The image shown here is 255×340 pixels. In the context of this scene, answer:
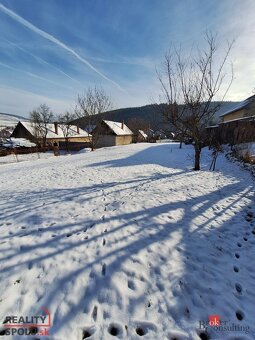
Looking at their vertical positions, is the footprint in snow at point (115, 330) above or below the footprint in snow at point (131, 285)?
below

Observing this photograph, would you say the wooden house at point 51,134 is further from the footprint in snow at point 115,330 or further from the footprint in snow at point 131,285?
the footprint in snow at point 115,330

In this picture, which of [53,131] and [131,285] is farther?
[53,131]

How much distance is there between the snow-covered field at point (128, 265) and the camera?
2.28 m

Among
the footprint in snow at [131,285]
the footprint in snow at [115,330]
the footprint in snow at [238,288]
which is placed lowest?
the footprint in snow at [238,288]

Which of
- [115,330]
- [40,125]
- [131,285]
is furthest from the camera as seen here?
[40,125]

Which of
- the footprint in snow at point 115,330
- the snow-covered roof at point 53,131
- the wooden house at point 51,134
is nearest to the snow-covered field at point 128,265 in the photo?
the footprint in snow at point 115,330

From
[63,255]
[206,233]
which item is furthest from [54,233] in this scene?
[206,233]

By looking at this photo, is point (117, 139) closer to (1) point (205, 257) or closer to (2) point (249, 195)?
(2) point (249, 195)

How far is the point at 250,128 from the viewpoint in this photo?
15.8 metres

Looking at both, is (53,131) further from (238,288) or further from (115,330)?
(238,288)

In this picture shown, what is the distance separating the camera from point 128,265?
310cm

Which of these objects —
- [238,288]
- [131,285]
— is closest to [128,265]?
[131,285]

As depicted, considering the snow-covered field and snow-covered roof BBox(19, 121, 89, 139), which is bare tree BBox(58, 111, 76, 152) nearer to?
snow-covered roof BBox(19, 121, 89, 139)

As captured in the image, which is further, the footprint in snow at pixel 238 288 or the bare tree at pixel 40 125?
the bare tree at pixel 40 125
